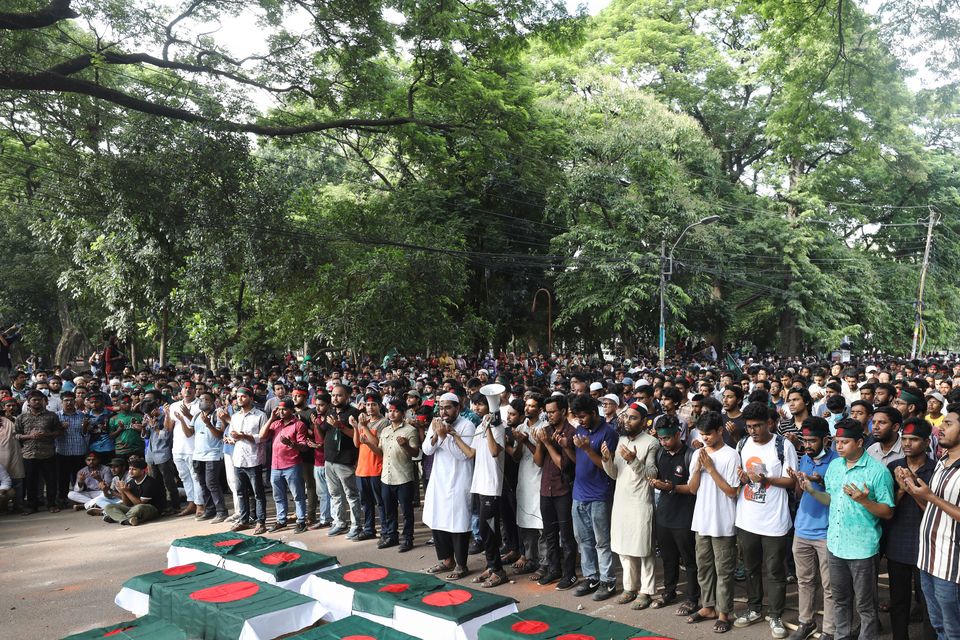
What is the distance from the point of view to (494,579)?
21.9ft

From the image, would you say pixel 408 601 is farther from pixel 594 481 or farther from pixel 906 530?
pixel 906 530

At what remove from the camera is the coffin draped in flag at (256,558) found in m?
5.53

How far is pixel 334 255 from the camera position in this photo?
17.2 m

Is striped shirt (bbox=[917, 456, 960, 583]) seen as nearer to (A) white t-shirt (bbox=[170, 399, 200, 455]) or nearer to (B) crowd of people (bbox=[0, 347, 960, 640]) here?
(B) crowd of people (bbox=[0, 347, 960, 640])

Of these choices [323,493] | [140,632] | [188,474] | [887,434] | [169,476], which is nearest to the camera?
[140,632]

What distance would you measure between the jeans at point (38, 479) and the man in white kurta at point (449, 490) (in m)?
6.79

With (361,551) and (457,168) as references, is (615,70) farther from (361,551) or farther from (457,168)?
(361,551)

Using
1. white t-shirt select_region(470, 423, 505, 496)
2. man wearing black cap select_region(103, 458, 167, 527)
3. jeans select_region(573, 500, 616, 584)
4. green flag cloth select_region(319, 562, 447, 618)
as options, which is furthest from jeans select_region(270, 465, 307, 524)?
jeans select_region(573, 500, 616, 584)


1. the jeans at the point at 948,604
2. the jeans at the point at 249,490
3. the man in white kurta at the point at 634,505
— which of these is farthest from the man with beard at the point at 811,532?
the jeans at the point at 249,490

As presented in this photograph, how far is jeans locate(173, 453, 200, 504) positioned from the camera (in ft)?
32.1

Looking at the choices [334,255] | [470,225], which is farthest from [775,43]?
[470,225]

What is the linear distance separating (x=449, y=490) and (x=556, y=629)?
2787mm

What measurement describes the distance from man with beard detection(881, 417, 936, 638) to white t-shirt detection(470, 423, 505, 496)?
322 centimetres

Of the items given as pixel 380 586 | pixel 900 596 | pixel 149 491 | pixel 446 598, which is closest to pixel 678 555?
pixel 900 596
